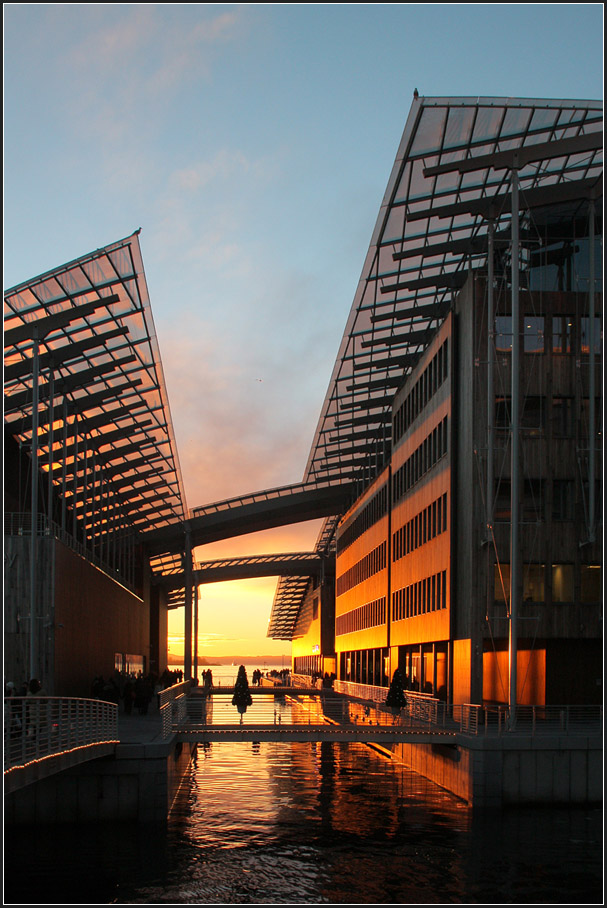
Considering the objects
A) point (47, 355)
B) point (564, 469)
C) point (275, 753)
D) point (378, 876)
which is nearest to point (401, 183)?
point (564, 469)

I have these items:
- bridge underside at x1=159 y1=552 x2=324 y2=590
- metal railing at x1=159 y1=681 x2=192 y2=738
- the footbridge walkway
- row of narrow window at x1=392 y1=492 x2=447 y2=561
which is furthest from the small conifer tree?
bridge underside at x1=159 y1=552 x2=324 y2=590

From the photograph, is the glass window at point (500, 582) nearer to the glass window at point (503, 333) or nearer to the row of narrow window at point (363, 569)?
the glass window at point (503, 333)

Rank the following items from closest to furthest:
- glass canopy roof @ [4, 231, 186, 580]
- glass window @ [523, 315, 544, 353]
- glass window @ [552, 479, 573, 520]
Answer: glass canopy roof @ [4, 231, 186, 580] < glass window @ [552, 479, 573, 520] < glass window @ [523, 315, 544, 353]

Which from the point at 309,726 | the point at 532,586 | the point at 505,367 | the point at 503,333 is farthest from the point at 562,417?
the point at 309,726

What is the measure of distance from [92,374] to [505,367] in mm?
15416

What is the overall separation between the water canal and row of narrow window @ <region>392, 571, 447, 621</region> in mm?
9707

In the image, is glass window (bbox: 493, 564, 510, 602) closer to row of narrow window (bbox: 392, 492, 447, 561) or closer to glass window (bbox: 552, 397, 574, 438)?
glass window (bbox: 552, 397, 574, 438)

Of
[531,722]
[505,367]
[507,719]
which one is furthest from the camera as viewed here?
[505,367]

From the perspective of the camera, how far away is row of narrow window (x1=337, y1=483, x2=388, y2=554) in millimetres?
59156

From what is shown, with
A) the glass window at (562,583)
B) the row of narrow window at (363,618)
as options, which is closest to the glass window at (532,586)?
the glass window at (562,583)

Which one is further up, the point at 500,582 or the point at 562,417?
the point at 562,417

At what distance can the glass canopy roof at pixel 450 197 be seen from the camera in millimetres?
29328

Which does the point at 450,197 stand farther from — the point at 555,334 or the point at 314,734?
the point at 314,734

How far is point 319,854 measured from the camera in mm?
22047
